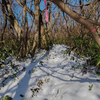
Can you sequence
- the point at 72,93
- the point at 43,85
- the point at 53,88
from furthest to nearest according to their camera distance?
the point at 43,85 → the point at 53,88 → the point at 72,93

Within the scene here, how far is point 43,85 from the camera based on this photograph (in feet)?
8.11

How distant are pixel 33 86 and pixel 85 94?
143 cm

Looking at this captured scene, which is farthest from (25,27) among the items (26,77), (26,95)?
(26,95)

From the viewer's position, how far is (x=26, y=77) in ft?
9.73

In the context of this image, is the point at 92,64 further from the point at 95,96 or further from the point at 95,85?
the point at 95,96

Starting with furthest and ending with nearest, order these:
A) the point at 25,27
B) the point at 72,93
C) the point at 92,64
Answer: the point at 25,27, the point at 92,64, the point at 72,93

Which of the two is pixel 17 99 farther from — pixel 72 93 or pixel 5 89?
pixel 72 93

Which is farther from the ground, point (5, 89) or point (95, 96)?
point (5, 89)

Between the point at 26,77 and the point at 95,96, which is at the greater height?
the point at 26,77

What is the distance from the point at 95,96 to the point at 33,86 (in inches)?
63.8

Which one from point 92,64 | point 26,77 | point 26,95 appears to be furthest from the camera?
point 92,64

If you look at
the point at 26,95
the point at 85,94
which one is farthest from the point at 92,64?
the point at 26,95

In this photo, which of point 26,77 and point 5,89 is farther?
point 26,77

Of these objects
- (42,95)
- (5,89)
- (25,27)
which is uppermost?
(25,27)
